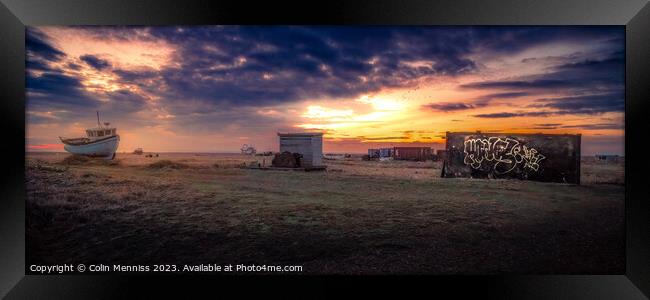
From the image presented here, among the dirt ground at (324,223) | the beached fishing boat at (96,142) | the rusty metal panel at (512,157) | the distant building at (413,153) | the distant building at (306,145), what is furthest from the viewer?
the distant building at (306,145)

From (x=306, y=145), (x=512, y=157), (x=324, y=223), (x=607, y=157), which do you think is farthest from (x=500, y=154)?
(x=306, y=145)

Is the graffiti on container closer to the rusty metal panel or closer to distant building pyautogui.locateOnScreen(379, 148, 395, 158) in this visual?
the rusty metal panel

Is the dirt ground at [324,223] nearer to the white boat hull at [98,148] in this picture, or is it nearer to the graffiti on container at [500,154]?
the white boat hull at [98,148]

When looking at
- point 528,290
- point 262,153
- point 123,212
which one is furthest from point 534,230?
point 123,212

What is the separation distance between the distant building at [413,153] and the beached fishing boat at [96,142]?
6.12 m

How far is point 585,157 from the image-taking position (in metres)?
5.70

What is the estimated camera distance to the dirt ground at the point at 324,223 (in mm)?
5219

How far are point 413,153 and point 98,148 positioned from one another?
6.69 metres

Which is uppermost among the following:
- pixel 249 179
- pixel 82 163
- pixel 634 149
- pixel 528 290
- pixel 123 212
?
pixel 634 149

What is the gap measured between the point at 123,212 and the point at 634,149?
32.4ft

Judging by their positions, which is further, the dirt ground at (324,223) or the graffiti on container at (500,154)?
the graffiti on container at (500,154)

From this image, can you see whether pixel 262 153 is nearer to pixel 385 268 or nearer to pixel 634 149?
pixel 385 268

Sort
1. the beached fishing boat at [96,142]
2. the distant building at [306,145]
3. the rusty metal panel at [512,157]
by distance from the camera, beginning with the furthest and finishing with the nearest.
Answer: the distant building at [306,145]
the rusty metal panel at [512,157]
the beached fishing boat at [96,142]

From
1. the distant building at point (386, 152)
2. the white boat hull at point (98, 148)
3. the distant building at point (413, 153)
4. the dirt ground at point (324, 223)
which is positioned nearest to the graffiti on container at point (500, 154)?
the dirt ground at point (324, 223)
